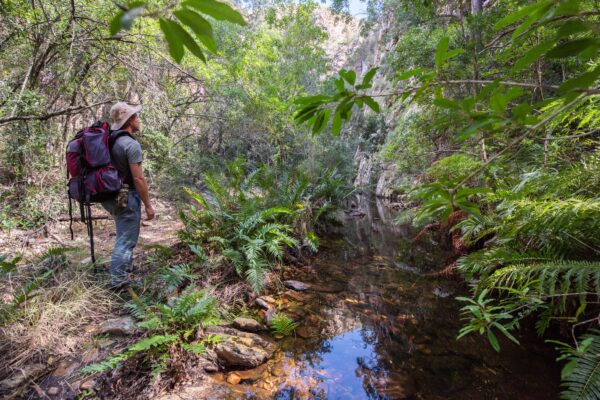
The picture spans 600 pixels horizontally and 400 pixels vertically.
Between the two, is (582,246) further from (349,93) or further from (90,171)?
(90,171)

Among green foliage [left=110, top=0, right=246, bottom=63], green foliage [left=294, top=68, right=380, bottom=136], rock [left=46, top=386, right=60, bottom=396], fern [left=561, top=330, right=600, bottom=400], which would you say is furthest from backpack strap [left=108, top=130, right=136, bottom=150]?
fern [left=561, top=330, right=600, bottom=400]

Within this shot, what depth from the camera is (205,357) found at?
7.72ft

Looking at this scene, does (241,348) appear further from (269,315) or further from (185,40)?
(185,40)

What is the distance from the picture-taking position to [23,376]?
195cm

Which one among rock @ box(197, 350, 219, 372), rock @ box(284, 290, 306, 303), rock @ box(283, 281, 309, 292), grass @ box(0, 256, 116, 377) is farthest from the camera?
rock @ box(283, 281, 309, 292)

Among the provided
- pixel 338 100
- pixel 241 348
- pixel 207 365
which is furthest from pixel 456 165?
pixel 207 365

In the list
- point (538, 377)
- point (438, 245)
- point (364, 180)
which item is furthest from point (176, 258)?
point (364, 180)

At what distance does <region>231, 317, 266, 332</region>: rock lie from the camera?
9.55ft

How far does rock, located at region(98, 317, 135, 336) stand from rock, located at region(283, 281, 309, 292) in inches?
79.0

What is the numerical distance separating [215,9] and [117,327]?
9.30 feet

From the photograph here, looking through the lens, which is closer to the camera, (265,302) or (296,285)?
(265,302)

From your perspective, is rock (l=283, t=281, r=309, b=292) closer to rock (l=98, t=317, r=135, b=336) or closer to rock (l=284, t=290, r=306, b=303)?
rock (l=284, t=290, r=306, b=303)

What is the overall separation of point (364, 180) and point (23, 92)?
20.6m

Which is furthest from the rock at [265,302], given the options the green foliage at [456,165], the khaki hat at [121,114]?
the green foliage at [456,165]
